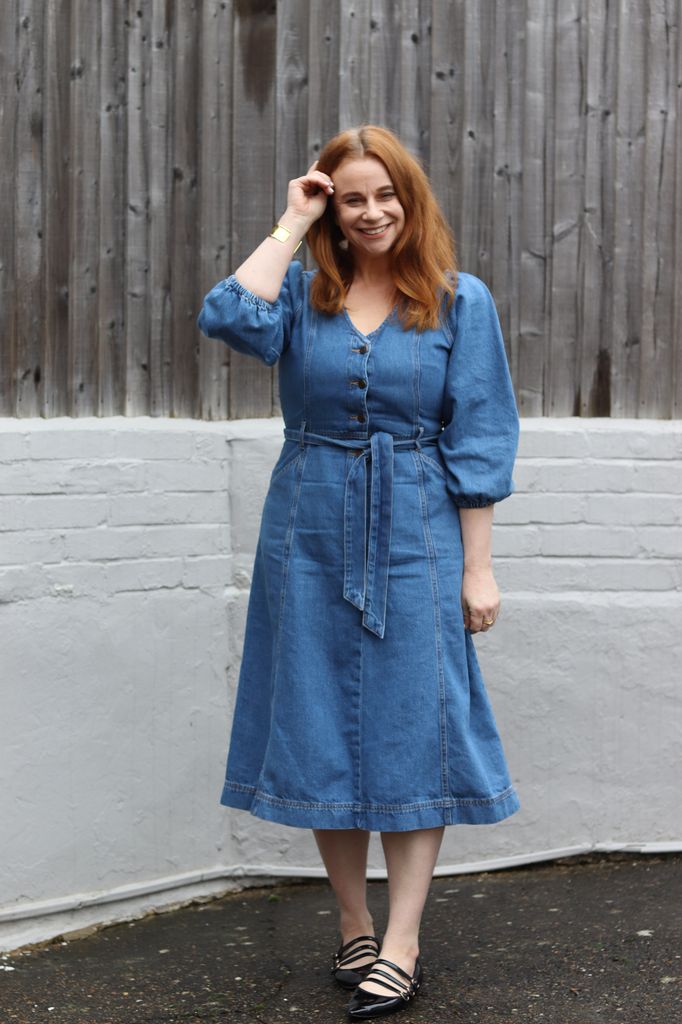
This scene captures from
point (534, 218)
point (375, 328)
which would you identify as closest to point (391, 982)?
point (375, 328)

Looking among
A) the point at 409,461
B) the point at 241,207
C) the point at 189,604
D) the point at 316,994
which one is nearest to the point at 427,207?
the point at 409,461

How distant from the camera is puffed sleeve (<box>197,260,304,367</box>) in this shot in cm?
340

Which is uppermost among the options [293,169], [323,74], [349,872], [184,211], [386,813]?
[323,74]

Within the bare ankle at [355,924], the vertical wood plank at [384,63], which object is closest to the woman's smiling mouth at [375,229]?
the vertical wood plank at [384,63]

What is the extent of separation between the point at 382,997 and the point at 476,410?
1.35 meters

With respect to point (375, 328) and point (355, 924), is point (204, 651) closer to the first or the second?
point (355, 924)

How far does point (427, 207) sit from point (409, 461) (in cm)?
60

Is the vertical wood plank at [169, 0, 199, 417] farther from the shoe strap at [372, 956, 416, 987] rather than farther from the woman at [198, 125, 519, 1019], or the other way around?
the shoe strap at [372, 956, 416, 987]

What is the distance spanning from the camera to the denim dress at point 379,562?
3396mm

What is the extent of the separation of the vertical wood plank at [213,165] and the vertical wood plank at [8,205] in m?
0.56

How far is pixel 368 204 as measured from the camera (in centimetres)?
342

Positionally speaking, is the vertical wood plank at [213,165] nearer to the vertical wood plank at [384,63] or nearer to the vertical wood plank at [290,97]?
the vertical wood plank at [290,97]

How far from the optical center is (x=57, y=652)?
4.01 metres

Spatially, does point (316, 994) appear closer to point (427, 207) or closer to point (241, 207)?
point (427, 207)
